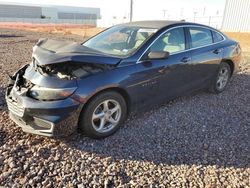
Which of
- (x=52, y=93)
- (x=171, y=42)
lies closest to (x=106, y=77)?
(x=52, y=93)

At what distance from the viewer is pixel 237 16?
81.8ft

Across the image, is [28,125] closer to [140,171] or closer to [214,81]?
[140,171]

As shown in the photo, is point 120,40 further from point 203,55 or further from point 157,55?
point 203,55

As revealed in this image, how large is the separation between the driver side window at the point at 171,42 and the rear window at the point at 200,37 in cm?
30

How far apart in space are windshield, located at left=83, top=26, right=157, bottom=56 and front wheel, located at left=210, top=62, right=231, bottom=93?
204 cm

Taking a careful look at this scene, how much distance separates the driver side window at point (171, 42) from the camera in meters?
4.10

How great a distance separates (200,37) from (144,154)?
2793 millimetres

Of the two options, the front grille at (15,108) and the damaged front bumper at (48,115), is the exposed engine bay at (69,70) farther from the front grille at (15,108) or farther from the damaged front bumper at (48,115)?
the front grille at (15,108)

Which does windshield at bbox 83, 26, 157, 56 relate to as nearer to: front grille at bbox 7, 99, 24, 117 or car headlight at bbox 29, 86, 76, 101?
car headlight at bbox 29, 86, 76, 101

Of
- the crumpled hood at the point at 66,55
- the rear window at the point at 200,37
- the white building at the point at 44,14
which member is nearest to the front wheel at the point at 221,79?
the rear window at the point at 200,37

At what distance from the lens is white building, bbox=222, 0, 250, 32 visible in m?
24.1

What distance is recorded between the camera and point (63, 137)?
3.43 metres

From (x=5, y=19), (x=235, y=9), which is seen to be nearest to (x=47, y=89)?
(x=235, y=9)

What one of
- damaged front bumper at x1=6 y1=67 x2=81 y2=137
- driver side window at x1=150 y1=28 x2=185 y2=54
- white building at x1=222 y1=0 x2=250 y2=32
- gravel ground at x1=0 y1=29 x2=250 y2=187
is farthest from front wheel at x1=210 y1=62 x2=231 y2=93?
white building at x1=222 y1=0 x2=250 y2=32
